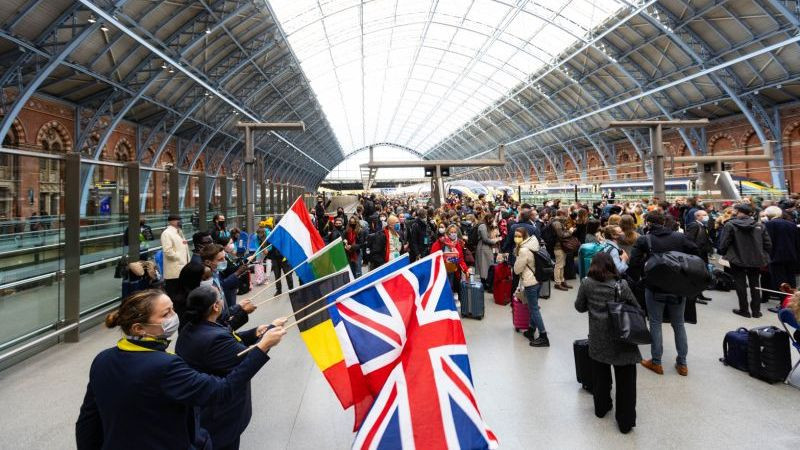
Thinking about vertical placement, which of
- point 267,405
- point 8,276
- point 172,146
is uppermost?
point 172,146

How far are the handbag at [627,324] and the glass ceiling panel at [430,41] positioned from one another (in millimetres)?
20600

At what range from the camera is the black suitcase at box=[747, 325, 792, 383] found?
13.4 ft

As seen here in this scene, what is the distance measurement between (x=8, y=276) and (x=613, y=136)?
40.1 m

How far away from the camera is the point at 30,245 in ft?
17.1

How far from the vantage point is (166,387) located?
1.67 metres

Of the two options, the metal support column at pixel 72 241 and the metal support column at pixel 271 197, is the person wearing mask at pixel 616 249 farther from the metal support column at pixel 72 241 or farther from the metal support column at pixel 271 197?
the metal support column at pixel 271 197

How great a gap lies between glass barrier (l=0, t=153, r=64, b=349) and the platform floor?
0.51m

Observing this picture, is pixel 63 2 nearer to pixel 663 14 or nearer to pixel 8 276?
pixel 8 276

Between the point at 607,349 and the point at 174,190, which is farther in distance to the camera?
the point at 174,190

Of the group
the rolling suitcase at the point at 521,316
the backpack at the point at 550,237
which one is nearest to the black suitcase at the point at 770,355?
the rolling suitcase at the point at 521,316

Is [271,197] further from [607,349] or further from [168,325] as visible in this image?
[168,325]

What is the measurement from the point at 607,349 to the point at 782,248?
17.0 feet

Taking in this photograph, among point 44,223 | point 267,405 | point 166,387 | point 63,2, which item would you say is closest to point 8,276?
point 44,223

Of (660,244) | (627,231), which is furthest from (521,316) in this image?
(660,244)
